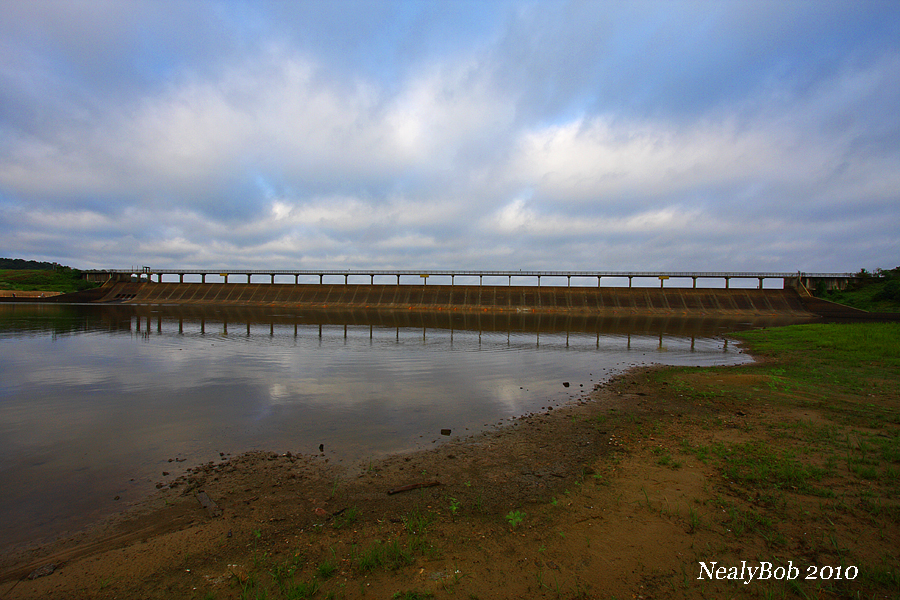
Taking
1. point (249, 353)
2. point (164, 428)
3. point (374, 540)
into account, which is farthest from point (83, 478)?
point (249, 353)

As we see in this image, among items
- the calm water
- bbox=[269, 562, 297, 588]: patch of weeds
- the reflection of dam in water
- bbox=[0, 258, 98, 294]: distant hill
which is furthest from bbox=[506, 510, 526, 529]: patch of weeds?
bbox=[0, 258, 98, 294]: distant hill

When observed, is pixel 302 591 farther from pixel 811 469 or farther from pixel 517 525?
pixel 811 469

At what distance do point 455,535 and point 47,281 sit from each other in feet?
480

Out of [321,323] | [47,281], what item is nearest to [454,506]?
[321,323]

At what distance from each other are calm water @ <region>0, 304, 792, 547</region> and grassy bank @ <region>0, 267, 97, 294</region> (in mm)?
97666

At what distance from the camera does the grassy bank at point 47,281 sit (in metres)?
96.1

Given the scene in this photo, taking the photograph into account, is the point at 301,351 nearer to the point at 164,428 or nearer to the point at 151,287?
the point at 164,428

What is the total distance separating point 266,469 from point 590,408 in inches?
389

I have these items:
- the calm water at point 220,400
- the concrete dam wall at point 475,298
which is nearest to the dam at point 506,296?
the concrete dam wall at point 475,298

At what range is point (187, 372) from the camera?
18.3m

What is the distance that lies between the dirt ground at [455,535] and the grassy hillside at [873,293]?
95.2 metres

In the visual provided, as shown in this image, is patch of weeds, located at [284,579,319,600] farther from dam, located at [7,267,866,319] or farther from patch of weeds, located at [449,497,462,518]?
dam, located at [7,267,866,319]

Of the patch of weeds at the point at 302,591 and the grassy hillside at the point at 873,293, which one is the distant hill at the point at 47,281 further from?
the grassy hillside at the point at 873,293

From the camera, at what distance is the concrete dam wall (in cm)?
7962
